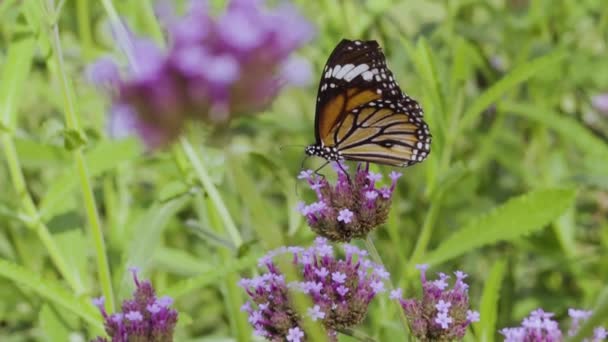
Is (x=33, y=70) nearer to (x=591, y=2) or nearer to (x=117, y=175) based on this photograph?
(x=117, y=175)

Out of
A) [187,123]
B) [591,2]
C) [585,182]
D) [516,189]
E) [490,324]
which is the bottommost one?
[187,123]

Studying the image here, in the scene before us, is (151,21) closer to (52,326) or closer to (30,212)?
(30,212)

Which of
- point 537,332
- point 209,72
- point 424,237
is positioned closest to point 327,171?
point 424,237

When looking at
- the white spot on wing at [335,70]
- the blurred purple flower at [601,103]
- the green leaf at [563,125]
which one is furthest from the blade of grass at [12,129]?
the blurred purple flower at [601,103]

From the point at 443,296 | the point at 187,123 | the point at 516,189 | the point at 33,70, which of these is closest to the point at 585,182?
the point at 516,189

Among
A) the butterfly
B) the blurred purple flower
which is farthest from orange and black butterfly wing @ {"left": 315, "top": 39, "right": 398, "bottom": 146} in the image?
the blurred purple flower

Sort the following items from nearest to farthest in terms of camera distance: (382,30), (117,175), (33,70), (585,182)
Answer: (585,182), (117,175), (382,30), (33,70)

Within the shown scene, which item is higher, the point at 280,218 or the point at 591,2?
the point at 591,2

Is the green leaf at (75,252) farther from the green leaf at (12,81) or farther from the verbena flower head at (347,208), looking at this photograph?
the verbena flower head at (347,208)
